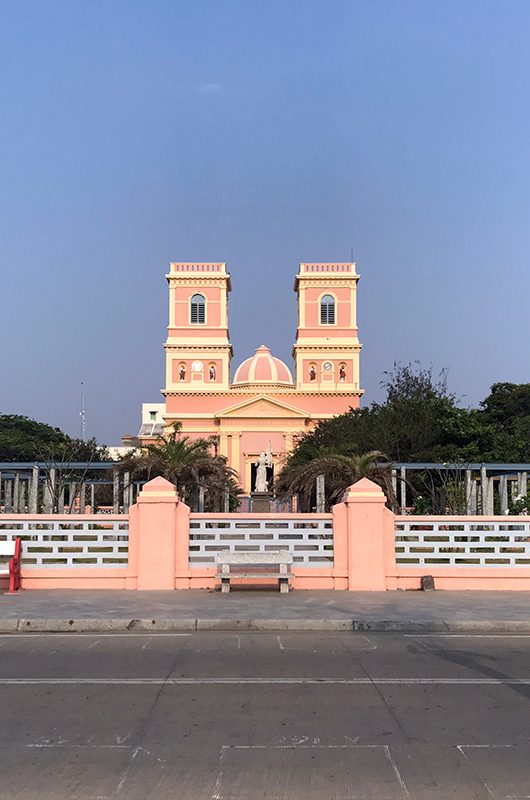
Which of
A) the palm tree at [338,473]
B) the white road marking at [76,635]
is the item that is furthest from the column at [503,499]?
the white road marking at [76,635]

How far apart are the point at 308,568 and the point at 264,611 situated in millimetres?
2475

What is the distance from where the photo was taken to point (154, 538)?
13.5m

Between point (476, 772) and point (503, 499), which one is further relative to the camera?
point (503, 499)

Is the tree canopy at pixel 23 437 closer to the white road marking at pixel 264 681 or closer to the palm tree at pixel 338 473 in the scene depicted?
the palm tree at pixel 338 473

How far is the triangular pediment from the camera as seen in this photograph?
214ft

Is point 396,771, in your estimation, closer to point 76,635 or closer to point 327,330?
point 76,635

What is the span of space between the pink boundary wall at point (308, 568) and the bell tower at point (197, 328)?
54.8 meters

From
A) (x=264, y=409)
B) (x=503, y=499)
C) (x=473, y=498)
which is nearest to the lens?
(x=503, y=499)

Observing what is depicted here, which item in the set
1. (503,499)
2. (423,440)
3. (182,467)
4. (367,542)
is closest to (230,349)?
(423,440)

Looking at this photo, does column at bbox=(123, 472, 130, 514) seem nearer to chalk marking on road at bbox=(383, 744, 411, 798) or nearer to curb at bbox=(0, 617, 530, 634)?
curb at bbox=(0, 617, 530, 634)

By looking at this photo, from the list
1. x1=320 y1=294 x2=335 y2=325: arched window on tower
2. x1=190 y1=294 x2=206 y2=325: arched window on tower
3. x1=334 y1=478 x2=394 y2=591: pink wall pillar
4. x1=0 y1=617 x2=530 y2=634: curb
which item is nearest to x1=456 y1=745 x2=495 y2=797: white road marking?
x1=0 y1=617 x2=530 y2=634: curb

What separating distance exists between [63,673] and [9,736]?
214cm

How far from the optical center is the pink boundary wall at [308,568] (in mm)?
13523

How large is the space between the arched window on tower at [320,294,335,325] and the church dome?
20.7 ft
